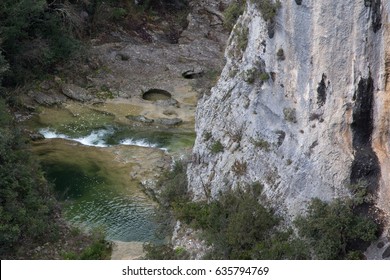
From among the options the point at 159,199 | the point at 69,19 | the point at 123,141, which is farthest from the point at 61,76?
the point at 159,199

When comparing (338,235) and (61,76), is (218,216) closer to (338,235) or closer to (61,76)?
(338,235)

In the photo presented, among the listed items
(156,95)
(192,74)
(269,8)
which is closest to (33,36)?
(156,95)

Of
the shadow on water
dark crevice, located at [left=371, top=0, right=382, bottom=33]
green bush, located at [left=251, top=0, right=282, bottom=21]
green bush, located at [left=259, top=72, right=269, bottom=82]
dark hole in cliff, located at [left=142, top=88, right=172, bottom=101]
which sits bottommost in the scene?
the shadow on water

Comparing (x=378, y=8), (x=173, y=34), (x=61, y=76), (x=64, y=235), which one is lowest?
(x=64, y=235)

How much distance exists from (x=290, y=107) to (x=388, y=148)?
3.01 meters

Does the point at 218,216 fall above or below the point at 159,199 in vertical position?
above

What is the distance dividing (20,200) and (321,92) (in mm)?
9756

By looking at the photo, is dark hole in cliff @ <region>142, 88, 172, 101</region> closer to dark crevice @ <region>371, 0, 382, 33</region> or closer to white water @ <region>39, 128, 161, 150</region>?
white water @ <region>39, 128, 161, 150</region>

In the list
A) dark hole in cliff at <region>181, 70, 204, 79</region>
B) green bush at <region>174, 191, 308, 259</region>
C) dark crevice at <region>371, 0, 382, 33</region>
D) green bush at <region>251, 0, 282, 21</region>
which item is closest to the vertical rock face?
dark crevice at <region>371, 0, 382, 33</region>

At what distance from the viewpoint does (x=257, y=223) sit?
14.6 m

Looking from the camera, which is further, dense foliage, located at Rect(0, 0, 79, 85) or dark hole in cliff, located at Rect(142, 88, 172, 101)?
dark hole in cliff, located at Rect(142, 88, 172, 101)

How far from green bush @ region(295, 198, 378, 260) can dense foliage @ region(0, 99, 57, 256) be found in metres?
8.01

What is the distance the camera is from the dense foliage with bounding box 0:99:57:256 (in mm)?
16031

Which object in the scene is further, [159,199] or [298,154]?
[159,199]
